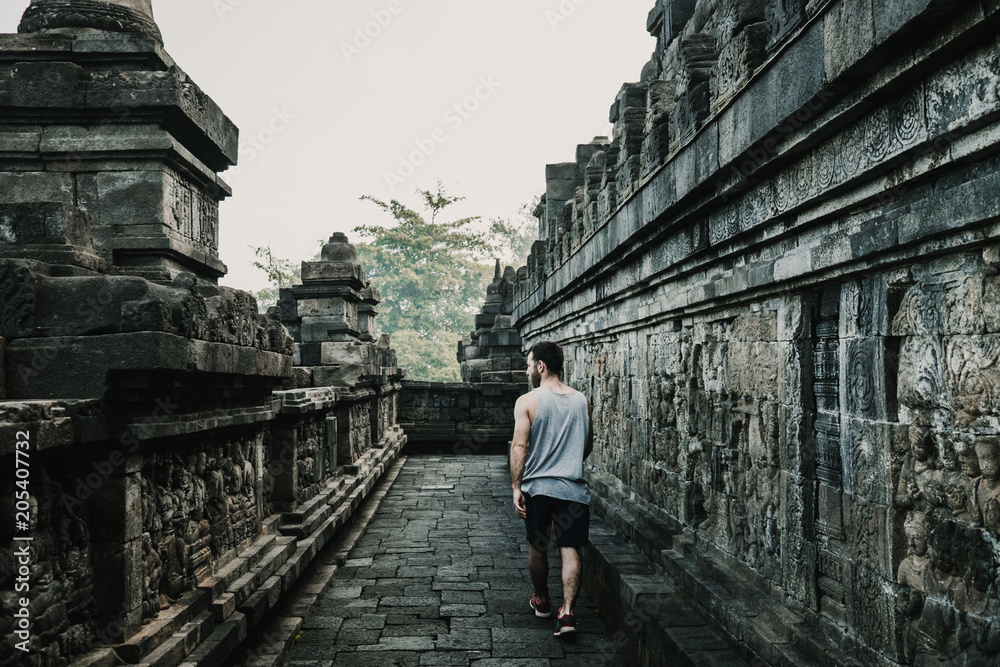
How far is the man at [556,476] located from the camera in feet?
14.6

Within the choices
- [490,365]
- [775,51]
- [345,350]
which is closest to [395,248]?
[490,365]

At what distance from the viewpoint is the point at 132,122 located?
15.6 ft

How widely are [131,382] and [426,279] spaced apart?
33.5 metres

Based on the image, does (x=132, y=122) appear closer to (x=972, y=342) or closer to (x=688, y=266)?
(x=688, y=266)

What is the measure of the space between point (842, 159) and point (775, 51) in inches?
22.9

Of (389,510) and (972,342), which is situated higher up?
(972,342)

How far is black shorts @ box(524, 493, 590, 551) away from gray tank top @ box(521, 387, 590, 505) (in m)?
0.05

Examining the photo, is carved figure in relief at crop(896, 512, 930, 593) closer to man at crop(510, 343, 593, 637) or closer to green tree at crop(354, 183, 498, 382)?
man at crop(510, 343, 593, 637)

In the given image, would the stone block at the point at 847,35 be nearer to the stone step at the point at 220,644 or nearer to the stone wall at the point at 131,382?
the stone wall at the point at 131,382

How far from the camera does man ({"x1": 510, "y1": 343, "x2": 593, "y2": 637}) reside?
4.44 metres

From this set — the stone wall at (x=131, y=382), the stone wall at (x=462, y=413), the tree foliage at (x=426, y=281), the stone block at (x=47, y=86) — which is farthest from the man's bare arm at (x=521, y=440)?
the tree foliage at (x=426, y=281)

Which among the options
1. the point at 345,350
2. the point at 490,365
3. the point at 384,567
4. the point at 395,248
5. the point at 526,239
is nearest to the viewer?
the point at 384,567

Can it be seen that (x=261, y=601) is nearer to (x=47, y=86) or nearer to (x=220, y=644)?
(x=220, y=644)

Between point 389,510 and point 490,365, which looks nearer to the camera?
point 389,510
